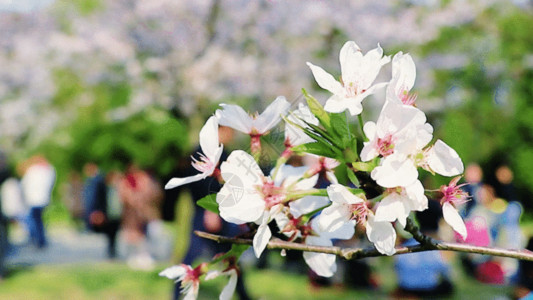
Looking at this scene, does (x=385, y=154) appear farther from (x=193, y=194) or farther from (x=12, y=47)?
(x=12, y=47)

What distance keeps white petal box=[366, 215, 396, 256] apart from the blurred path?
8.17 m

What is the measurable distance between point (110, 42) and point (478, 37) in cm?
1067

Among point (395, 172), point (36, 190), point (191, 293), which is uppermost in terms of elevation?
point (395, 172)

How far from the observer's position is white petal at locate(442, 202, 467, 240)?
40.1 inches

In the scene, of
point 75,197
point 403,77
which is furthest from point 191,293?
point 75,197

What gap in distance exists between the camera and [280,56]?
941cm

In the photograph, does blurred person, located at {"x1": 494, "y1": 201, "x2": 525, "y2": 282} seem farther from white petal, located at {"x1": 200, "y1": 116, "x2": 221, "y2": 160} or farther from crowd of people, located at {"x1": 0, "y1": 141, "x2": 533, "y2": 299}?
white petal, located at {"x1": 200, "y1": 116, "x2": 221, "y2": 160}

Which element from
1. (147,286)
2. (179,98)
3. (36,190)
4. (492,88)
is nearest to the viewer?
(147,286)

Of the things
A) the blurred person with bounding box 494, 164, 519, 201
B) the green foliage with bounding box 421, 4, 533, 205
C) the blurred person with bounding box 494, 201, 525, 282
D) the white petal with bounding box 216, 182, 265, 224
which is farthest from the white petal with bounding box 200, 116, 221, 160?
the green foliage with bounding box 421, 4, 533, 205

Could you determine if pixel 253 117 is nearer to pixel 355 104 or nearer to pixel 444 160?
pixel 355 104

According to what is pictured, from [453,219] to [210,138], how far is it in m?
0.40

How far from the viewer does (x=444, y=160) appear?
0.99m

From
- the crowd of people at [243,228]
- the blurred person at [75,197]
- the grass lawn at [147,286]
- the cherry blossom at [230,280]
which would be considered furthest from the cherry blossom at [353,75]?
the blurred person at [75,197]

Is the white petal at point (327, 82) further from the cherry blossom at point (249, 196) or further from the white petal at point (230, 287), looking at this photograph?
the white petal at point (230, 287)
